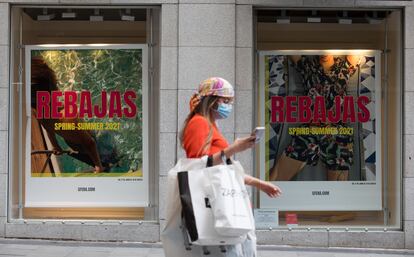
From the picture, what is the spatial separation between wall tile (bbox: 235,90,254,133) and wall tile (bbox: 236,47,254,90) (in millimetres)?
90

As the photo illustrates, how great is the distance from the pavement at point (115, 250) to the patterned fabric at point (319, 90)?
1200mm

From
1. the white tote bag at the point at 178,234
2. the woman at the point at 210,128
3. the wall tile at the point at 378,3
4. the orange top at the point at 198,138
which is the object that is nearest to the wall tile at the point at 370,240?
the wall tile at the point at 378,3

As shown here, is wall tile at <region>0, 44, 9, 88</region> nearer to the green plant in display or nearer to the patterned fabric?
the green plant in display

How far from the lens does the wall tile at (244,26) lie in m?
9.04

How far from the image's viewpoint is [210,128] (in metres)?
4.10

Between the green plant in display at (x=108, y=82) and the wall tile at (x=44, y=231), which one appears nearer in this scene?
the wall tile at (x=44, y=231)

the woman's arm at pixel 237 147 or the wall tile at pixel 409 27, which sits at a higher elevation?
the wall tile at pixel 409 27

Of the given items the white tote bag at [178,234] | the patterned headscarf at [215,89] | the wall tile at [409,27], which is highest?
the wall tile at [409,27]

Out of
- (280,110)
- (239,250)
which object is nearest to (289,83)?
(280,110)

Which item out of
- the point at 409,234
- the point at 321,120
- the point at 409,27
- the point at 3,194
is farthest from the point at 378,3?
the point at 3,194

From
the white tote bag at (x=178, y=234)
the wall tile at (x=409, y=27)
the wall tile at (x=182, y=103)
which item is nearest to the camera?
the white tote bag at (x=178, y=234)

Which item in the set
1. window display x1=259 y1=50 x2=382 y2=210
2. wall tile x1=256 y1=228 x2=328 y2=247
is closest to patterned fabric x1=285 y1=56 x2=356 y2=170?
window display x1=259 y1=50 x2=382 y2=210

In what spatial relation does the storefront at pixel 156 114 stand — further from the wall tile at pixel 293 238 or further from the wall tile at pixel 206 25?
the wall tile at pixel 206 25

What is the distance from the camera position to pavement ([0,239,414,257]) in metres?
8.38
